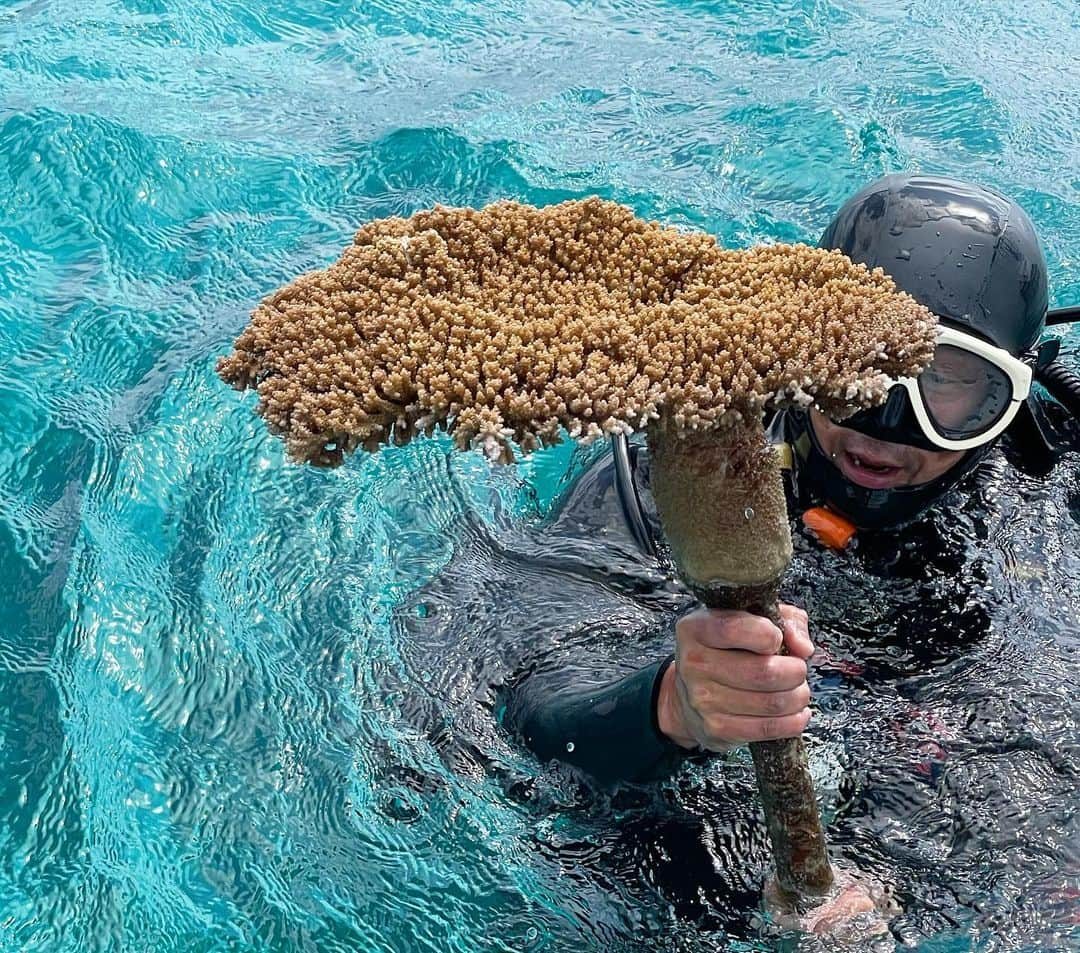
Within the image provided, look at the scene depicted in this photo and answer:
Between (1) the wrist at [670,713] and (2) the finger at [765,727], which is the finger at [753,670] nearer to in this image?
(2) the finger at [765,727]

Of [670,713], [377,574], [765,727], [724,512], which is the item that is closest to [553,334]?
[724,512]

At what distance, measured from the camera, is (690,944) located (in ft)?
10.1

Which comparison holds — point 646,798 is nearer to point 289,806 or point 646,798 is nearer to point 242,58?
point 289,806

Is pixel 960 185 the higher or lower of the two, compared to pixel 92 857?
higher

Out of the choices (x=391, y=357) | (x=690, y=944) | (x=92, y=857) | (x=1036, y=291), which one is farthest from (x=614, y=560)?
(x=391, y=357)

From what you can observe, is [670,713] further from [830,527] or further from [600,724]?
[830,527]

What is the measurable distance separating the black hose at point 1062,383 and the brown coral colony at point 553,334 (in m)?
2.52

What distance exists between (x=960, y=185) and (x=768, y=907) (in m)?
2.18

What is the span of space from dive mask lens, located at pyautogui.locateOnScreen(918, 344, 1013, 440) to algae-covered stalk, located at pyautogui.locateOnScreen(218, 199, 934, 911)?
138 centimetres

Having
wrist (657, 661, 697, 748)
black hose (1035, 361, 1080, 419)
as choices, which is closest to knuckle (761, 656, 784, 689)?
wrist (657, 661, 697, 748)

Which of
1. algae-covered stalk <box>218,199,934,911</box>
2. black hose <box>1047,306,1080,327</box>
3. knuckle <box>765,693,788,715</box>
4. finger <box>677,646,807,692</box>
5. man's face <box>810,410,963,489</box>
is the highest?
algae-covered stalk <box>218,199,934,911</box>

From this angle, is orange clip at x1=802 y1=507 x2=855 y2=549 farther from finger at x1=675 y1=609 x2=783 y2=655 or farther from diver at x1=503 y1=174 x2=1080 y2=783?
finger at x1=675 y1=609 x2=783 y2=655

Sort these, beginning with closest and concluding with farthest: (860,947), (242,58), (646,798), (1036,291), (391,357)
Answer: (391,357) → (860,947) → (646,798) → (1036,291) → (242,58)

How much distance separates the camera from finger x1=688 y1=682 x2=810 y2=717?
234 centimetres
